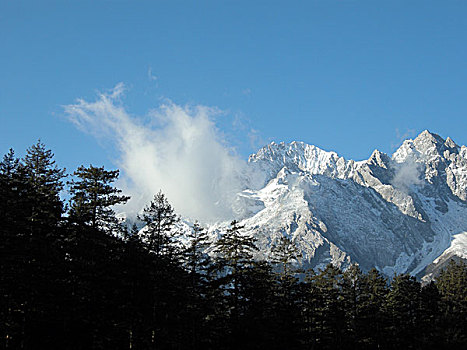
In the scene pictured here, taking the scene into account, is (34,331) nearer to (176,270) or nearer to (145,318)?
(145,318)

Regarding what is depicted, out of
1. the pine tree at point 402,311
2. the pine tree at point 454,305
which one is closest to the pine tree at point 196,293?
the pine tree at point 402,311

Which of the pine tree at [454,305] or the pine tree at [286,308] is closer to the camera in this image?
the pine tree at [286,308]

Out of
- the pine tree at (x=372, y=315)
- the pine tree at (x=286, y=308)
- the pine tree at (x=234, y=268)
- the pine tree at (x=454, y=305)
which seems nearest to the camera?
the pine tree at (x=234, y=268)

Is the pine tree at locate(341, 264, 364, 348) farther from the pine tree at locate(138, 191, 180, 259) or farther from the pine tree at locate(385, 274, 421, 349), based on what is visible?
the pine tree at locate(138, 191, 180, 259)

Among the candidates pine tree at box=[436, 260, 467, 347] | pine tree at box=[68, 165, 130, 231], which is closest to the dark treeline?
pine tree at box=[68, 165, 130, 231]

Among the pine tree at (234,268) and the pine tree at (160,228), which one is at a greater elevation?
the pine tree at (160,228)

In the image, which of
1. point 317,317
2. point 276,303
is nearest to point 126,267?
point 276,303

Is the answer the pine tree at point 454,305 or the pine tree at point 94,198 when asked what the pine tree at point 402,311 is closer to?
the pine tree at point 454,305

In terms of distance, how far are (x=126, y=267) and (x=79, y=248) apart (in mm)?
5775

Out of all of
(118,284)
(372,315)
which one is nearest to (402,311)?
(372,315)

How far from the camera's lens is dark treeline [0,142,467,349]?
3916 centimetres

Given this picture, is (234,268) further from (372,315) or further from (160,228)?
(372,315)

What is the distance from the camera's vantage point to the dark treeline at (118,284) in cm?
3916

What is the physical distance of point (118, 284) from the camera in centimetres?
4591
